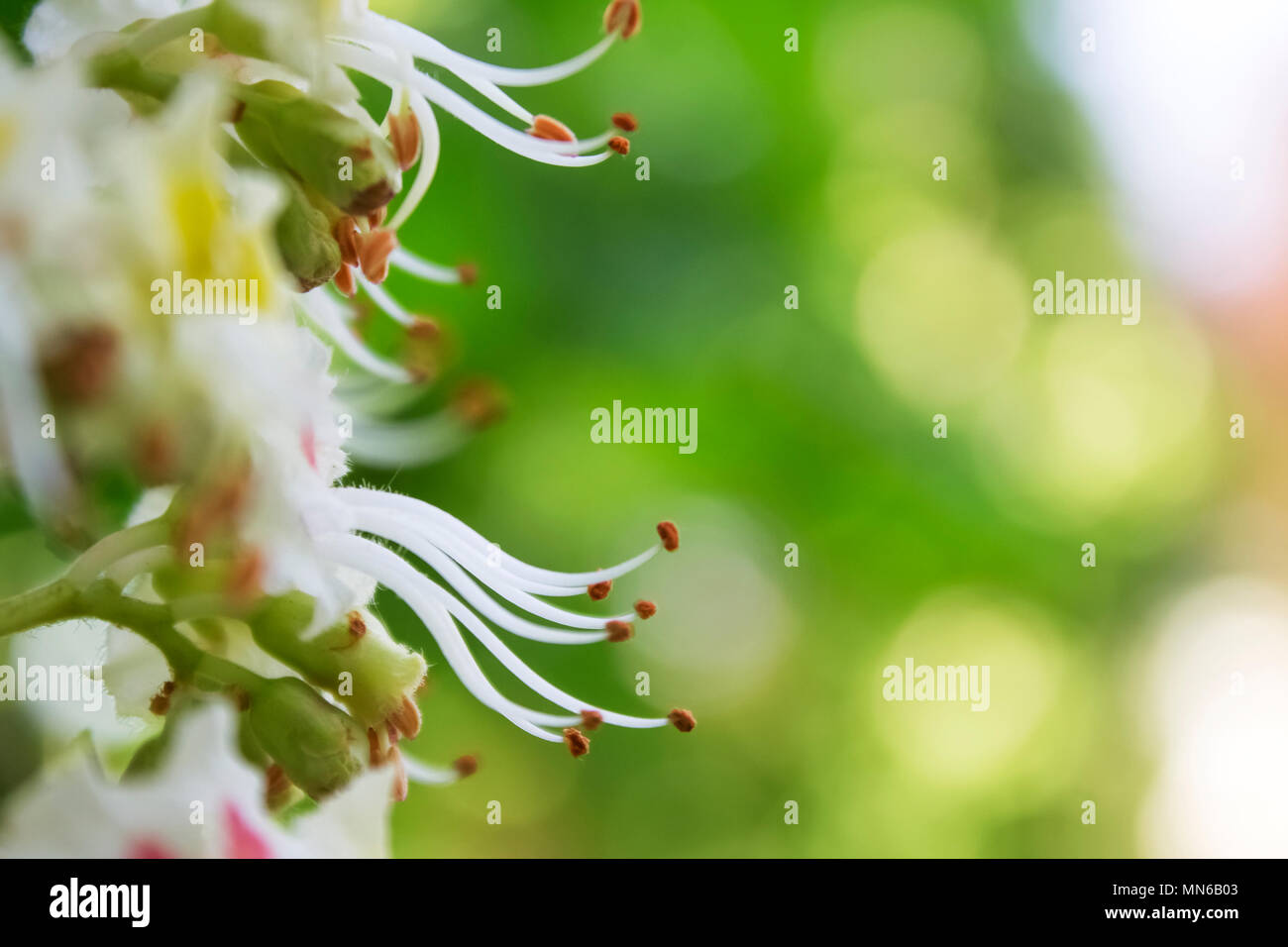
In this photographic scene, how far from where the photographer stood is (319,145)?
2.03 feet

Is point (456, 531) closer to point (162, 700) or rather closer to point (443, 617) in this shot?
point (443, 617)

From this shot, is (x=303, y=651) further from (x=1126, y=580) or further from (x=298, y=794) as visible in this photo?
(x=1126, y=580)

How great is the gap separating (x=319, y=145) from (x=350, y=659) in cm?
24

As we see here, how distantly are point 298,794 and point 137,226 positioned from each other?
0.30 meters

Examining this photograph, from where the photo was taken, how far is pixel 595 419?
1785 mm

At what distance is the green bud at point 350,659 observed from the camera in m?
0.65

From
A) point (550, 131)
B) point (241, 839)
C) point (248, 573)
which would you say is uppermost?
point (550, 131)

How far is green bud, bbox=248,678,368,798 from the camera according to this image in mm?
635

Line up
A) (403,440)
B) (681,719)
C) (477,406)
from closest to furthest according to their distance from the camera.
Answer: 1. (681,719)
2. (477,406)
3. (403,440)

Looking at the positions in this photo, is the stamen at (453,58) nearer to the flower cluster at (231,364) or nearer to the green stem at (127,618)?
the flower cluster at (231,364)

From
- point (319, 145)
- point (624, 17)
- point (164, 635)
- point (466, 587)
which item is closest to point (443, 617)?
point (466, 587)

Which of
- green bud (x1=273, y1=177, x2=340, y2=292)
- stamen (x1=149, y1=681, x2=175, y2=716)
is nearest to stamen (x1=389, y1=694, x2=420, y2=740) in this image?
stamen (x1=149, y1=681, x2=175, y2=716)

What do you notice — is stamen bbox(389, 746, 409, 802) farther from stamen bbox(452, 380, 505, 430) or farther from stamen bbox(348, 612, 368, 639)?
stamen bbox(452, 380, 505, 430)

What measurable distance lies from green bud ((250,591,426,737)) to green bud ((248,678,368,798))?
0.05 feet
